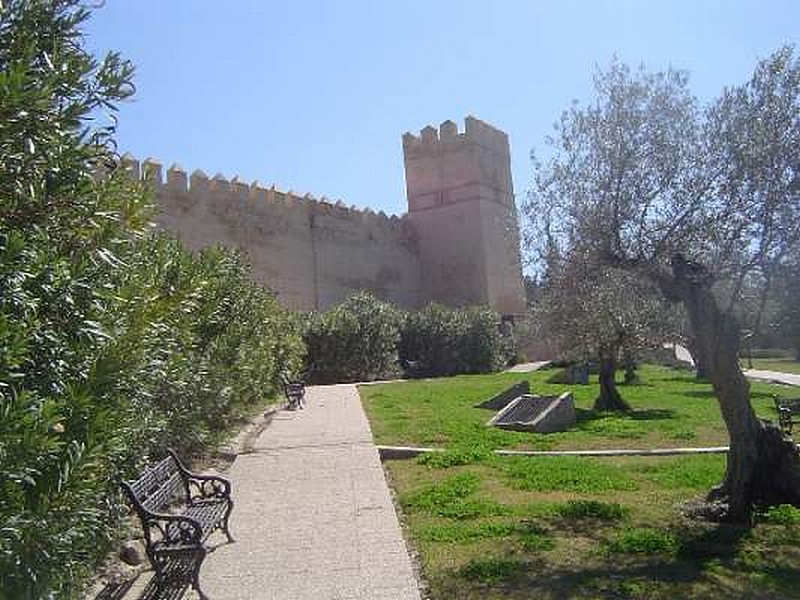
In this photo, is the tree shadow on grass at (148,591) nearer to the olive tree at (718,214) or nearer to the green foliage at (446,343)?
the olive tree at (718,214)

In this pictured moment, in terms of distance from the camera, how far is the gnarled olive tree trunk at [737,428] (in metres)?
4.98

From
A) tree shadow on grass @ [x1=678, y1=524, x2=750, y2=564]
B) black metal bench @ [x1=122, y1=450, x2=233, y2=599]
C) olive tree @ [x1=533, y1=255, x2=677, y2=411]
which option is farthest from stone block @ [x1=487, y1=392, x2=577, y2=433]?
black metal bench @ [x1=122, y1=450, x2=233, y2=599]

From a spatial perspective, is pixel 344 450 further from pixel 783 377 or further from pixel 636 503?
pixel 783 377

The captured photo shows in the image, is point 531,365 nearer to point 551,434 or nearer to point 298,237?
point 298,237

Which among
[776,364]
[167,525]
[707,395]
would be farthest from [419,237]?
[167,525]

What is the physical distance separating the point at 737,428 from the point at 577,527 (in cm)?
120

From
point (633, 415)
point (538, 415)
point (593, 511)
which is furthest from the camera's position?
point (633, 415)

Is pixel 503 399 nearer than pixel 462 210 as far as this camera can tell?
Yes

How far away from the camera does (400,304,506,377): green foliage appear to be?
24.9 meters

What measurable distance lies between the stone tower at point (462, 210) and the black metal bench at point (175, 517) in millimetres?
28645

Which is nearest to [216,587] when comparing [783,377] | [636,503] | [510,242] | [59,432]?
[59,432]

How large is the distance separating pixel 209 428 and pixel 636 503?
4493 millimetres

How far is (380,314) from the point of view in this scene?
2230 cm

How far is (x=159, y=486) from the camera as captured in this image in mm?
4668
